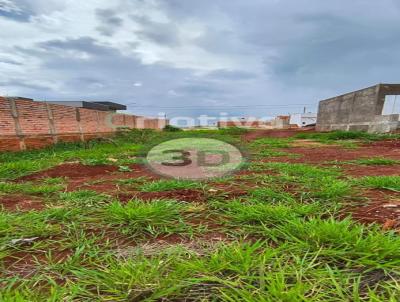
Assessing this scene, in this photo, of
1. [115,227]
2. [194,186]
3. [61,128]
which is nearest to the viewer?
[115,227]

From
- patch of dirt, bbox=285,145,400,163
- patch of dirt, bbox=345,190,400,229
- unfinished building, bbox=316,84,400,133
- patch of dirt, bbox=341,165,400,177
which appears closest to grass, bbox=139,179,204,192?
patch of dirt, bbox=345,190,400,229

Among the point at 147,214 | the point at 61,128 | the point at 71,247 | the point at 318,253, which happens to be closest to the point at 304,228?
the point at 318,253

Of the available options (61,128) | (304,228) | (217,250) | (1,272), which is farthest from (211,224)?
(61,128)

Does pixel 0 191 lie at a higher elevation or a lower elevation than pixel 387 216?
lower

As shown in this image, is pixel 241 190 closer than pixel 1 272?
No

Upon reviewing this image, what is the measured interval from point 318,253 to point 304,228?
0.73 feet

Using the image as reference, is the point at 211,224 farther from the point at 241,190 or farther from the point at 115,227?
the point at 241,190

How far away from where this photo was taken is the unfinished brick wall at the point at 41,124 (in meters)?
6.84

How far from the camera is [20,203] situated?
219cm

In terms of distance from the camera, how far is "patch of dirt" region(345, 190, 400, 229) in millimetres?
1523

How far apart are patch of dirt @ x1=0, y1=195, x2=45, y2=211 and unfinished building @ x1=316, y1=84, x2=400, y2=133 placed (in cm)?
1503

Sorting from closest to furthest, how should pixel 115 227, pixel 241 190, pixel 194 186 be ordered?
pixel 115 227, pixel 241 190, pixel 194 186

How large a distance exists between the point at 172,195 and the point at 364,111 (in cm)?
1531

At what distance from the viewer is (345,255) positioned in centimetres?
112
